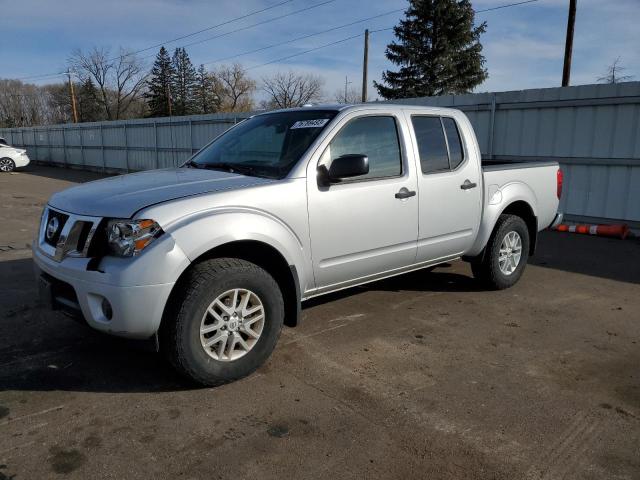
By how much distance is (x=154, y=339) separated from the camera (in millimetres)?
3160

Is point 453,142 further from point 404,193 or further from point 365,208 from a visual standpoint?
point 365,208

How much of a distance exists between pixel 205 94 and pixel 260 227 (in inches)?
2770

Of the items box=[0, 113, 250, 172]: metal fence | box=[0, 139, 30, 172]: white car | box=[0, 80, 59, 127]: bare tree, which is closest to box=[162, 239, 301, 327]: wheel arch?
box=[0, 113, 250, 172]: metal fence

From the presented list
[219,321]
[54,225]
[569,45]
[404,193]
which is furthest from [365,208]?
[569,45]

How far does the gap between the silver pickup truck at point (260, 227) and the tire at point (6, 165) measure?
23557mm

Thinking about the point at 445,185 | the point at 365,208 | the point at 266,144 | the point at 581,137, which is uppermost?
the point at 581,137

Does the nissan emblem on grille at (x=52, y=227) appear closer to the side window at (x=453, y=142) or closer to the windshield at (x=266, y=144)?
the windshield at (x=266, y=144)

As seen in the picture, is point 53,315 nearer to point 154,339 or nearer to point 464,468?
point 154,339

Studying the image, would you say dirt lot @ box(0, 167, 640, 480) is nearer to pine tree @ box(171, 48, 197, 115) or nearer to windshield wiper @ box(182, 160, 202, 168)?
windshield wiper @ box(182, 160, 202, 168)

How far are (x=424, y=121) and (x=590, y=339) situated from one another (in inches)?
92.7

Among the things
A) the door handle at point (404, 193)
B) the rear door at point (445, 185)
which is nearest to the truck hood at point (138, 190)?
the door handle at point (404, 193)

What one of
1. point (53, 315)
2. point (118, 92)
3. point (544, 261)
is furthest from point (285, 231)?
point (118, 92)

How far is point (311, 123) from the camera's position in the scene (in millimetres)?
4152

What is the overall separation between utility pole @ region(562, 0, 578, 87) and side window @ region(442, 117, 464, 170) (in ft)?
56.3
